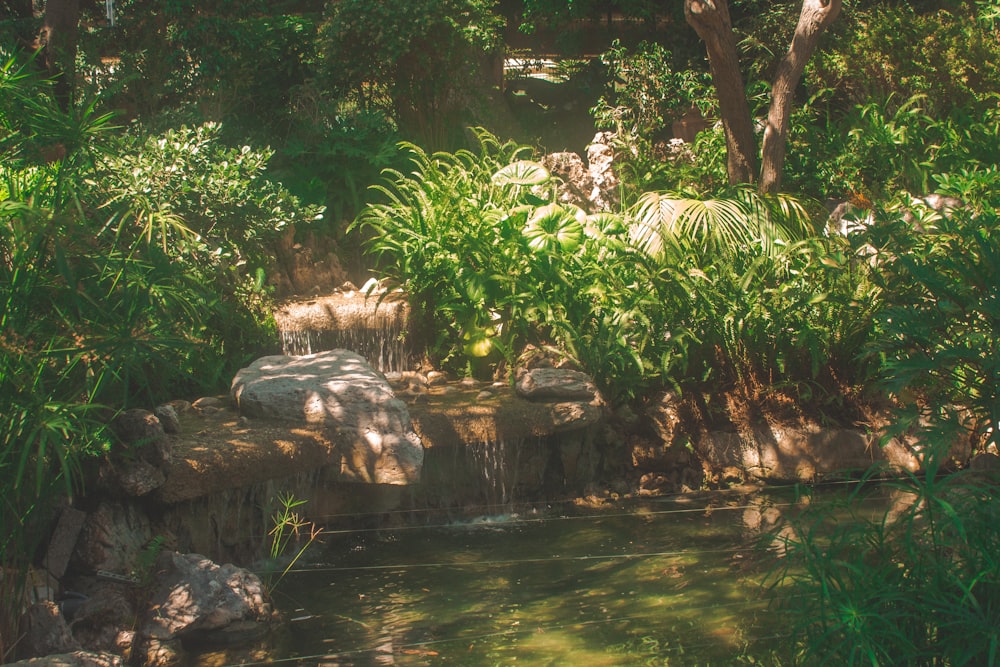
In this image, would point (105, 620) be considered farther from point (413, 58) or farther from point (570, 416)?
point (413, 58)

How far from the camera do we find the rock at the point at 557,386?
7.43 m

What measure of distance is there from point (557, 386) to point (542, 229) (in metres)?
1.56

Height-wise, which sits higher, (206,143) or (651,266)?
(206,143)

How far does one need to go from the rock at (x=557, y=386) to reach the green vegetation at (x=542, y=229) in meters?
0.27

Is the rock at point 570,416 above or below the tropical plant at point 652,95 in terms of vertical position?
below

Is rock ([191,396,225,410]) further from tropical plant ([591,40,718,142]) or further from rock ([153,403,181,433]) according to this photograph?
tropical plant ([591,40,718,142])

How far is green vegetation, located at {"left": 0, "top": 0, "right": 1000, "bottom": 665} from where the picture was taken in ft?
11.6

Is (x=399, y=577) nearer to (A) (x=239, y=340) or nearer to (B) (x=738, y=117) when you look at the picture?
(A) (x=239, y=340)

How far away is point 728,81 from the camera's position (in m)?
9.65

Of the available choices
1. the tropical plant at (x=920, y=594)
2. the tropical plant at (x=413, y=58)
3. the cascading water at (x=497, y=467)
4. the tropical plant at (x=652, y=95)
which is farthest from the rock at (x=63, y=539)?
the tropical plant at (x=652, y=95)

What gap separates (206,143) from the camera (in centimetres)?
915

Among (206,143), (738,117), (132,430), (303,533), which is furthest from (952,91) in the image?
(132,430)

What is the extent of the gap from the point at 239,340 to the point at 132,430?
3350mm

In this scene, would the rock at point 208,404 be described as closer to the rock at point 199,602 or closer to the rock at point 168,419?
the rock at point 168,419
